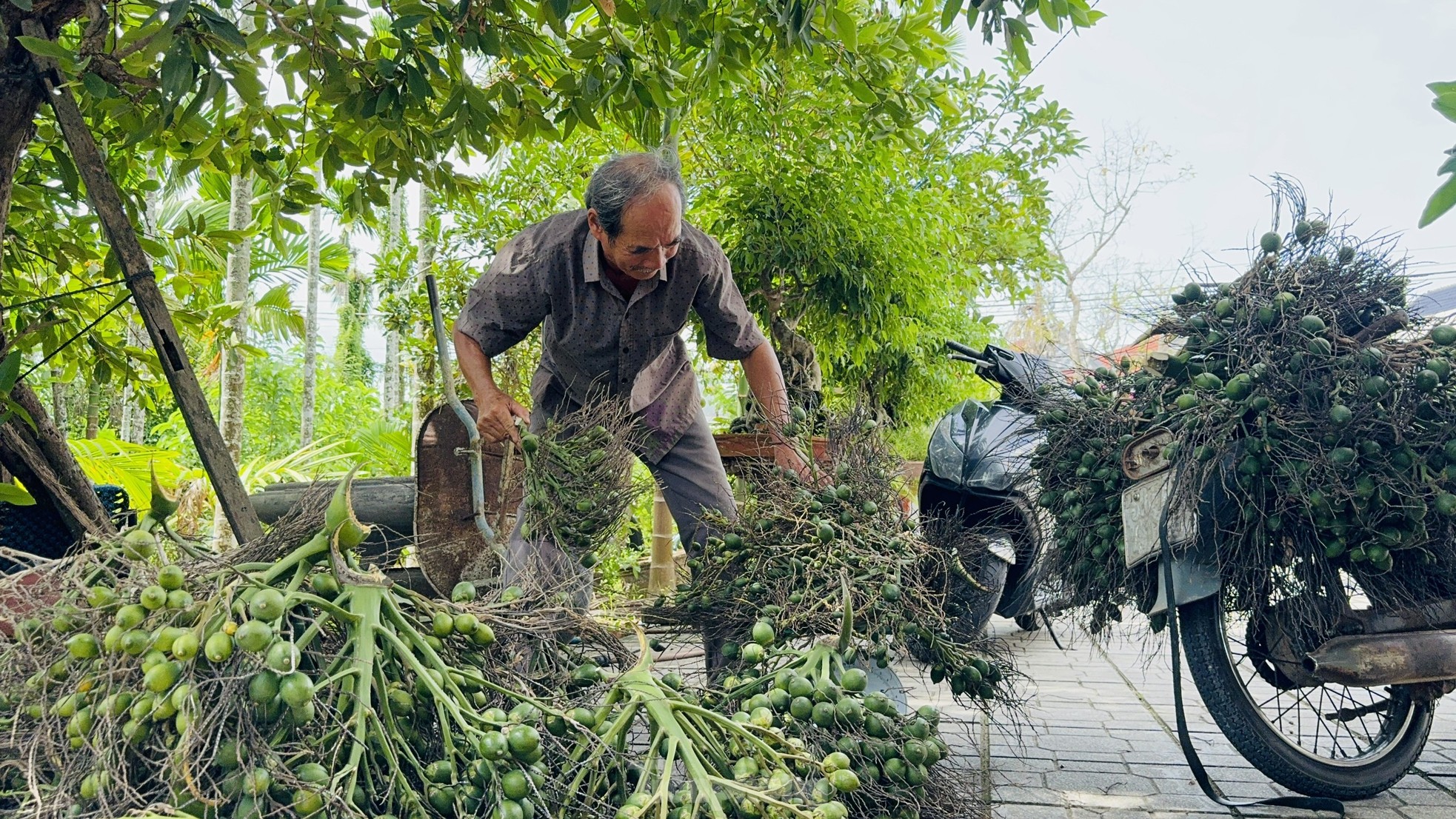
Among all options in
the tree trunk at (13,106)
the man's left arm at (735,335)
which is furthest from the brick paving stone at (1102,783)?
the tree trunk at (13,106)

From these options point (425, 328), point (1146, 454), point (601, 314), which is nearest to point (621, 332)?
point (601, 314)

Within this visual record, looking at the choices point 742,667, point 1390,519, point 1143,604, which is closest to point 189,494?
point 742,667

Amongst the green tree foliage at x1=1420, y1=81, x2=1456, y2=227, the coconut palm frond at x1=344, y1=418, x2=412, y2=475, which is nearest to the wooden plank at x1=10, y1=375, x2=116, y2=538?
the green tree foliage at x1=1420, y1=81, x2=1456, y2=227

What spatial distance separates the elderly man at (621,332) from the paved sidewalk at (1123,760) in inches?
44.5

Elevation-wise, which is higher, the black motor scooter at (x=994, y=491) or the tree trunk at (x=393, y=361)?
the tree trunk at (x=393, y=361)

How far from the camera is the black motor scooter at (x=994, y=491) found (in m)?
3.10

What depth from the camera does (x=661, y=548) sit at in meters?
6.03

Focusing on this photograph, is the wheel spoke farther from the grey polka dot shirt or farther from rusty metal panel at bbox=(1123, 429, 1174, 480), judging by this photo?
the grey polka dot shirt

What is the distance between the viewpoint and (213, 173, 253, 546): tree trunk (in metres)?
6.58

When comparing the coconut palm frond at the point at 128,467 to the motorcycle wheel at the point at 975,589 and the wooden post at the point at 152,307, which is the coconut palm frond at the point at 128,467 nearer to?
the wooden post at the point at 152,307

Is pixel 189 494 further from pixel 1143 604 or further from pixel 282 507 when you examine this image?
pixel 1143 604

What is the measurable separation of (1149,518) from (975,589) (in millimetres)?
538

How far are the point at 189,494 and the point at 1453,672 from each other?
5878 mm

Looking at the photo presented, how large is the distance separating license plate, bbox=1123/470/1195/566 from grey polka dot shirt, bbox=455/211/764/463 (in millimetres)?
1391
